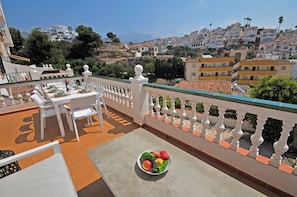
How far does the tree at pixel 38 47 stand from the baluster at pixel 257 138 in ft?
70.9

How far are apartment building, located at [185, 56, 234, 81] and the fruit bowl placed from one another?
956 inches

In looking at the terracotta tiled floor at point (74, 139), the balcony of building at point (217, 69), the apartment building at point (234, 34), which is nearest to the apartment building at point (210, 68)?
the balcony of building at point (217, 69)

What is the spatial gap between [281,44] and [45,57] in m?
49.5

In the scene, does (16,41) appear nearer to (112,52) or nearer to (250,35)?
(112,52)

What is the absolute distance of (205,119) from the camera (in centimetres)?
168

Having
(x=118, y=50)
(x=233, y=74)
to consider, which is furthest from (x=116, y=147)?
(x=118, y=50)

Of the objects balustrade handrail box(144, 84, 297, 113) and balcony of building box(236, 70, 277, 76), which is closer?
balustrade handrail box(144, 84, 297, 113)

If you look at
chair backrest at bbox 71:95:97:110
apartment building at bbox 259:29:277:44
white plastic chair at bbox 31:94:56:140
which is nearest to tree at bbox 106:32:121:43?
white plastic chair at bbox 31:94:56:140

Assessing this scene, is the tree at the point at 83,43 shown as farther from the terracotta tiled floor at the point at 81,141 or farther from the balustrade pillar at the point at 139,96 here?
the balustrade pillar at the point at 139,96

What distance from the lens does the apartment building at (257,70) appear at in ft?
64.1

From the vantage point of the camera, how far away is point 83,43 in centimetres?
2570

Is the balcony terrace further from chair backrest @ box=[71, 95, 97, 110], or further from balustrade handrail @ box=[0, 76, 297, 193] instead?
chair backrest @ box=[71, 95, 97, 110]

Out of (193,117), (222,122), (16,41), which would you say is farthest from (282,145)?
(16,41)

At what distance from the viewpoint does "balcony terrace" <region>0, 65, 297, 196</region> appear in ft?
3.99
